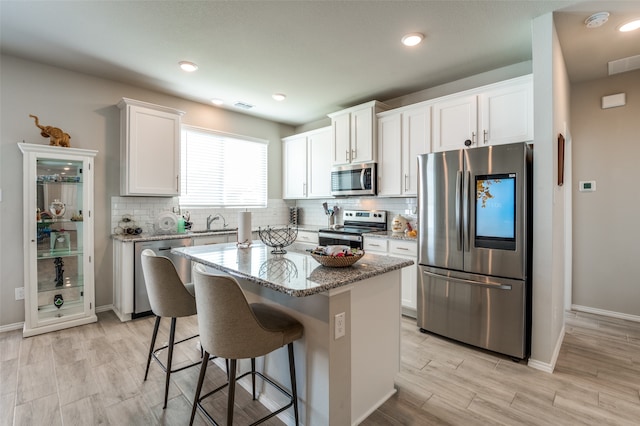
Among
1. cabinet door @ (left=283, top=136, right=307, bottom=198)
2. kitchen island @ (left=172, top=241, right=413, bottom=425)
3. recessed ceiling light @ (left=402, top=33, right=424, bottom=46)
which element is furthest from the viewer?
cabinet door @ (left=283, top=136, right=307, bottom=198)

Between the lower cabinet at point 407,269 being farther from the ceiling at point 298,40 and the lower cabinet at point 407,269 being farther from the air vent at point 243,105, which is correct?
the air vent at point 243,105

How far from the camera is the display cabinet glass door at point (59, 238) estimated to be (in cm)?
314

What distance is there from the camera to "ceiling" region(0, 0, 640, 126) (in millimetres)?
2314

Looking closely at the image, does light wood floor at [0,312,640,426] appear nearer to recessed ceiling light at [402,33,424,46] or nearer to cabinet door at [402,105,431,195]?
cabinet door at [402,105,431,195]

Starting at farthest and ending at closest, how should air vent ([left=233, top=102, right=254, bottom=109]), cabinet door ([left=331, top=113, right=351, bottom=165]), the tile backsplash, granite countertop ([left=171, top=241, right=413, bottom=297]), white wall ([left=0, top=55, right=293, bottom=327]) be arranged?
air vent ([left=233, top=102, right=254, bottom=109])
cabinet door ([left=331, top=113, right=351, bottom=165])
the tile backsplash
white wall ([left=0, top=55, right=293, bottom=327])
granite countertop ([left=171, top=241, right=413, bottom=297])

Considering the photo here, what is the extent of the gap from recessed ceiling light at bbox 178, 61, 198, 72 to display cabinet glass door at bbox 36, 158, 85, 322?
4.88ft

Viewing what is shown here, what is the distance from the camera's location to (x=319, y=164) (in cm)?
488

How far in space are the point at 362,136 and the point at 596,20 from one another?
240 centimetres

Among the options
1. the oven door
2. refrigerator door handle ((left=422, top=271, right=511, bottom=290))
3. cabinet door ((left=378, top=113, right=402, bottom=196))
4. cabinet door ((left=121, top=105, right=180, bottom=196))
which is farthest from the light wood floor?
cabinet door ((left=378, top=113, right=402, bottom=196))

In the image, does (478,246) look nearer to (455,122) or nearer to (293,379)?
(455,122)

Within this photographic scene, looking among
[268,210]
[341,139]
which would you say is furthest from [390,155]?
[268,210]

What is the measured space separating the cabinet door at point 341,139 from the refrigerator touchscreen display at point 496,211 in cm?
203

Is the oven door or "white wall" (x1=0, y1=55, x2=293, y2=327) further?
the oven door

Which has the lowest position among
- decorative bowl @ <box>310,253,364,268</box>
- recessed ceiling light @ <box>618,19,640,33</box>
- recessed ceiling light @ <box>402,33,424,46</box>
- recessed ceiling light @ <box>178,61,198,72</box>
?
decorative bowl @ <box>310,253,364,268</box>
